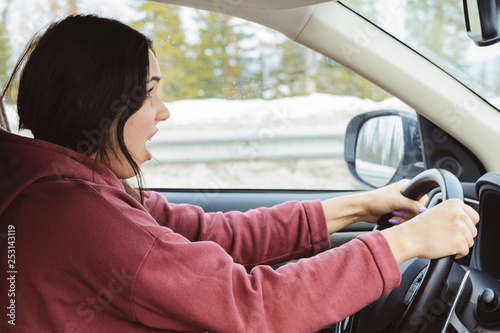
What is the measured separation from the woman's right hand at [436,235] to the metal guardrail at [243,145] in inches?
49.0

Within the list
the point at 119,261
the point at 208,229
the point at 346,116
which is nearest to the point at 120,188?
the point at 119,261

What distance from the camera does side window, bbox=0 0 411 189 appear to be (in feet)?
5.88

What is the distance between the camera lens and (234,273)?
0.95 metres

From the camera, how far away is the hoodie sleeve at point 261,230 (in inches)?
56.5

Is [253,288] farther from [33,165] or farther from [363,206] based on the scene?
[363,206]

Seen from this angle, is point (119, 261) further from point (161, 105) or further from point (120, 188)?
point (161, 105)

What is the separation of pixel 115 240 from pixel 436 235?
1.73 ft

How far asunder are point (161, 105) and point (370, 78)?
58cm

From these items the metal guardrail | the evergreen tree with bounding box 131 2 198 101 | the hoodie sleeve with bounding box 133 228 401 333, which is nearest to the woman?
the hoodie sleeve with bounding box 133 228 401 333

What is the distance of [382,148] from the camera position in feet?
5.93

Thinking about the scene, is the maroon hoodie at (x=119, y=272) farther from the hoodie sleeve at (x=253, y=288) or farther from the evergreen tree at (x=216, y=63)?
the evergreen tree at (x=216, y=63)

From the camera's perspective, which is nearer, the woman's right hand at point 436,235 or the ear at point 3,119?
the woman's right hand at point 436,235

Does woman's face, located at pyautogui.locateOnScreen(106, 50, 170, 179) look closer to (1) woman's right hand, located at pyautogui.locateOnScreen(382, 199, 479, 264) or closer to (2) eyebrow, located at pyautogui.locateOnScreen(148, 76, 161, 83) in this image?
(2) eyebrow, located at pyautogui.locateOnScreen(148, 76, 161, 83)

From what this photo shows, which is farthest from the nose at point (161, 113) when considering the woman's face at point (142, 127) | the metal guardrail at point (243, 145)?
the metal guardrail at point (243, 145)
